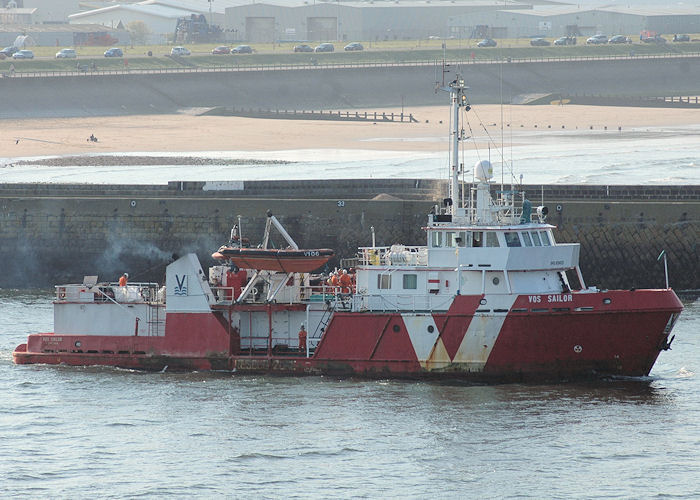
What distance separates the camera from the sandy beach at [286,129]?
2913 inches

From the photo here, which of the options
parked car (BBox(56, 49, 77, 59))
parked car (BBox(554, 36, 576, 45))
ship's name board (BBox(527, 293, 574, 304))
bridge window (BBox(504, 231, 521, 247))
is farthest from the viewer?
parked car (BBox(554, 36, 576, 45))

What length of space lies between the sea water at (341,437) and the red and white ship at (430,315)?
1.70 ft

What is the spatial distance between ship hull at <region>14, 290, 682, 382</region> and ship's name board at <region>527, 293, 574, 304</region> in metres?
0.02

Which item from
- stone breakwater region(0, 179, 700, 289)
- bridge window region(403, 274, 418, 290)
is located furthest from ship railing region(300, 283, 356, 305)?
stone breakwater region(0, 179, 700, 289)

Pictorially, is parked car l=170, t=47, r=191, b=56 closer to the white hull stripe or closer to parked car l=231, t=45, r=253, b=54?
parked car l=231, t=45, r=253, b=54

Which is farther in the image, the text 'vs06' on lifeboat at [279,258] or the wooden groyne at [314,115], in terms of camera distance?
the wooden groyne at [314,115]

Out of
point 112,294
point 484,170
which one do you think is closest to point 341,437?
point 484,170

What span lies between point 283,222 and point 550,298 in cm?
1774

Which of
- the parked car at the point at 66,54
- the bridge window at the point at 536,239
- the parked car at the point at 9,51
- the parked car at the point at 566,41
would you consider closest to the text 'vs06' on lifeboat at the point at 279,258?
the bridge window at the point at 536,239

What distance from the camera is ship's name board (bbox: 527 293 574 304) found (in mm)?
28969

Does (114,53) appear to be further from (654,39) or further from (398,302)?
(398,302)

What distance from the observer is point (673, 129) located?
81500 millimetres

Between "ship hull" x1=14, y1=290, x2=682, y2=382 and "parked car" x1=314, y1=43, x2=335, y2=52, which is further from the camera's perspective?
"parked car" x1=314, y1=43, x2=335, y2=52

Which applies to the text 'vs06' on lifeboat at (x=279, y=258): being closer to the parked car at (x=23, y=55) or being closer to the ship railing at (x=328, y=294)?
the ship railing at (x=328, y=294)
